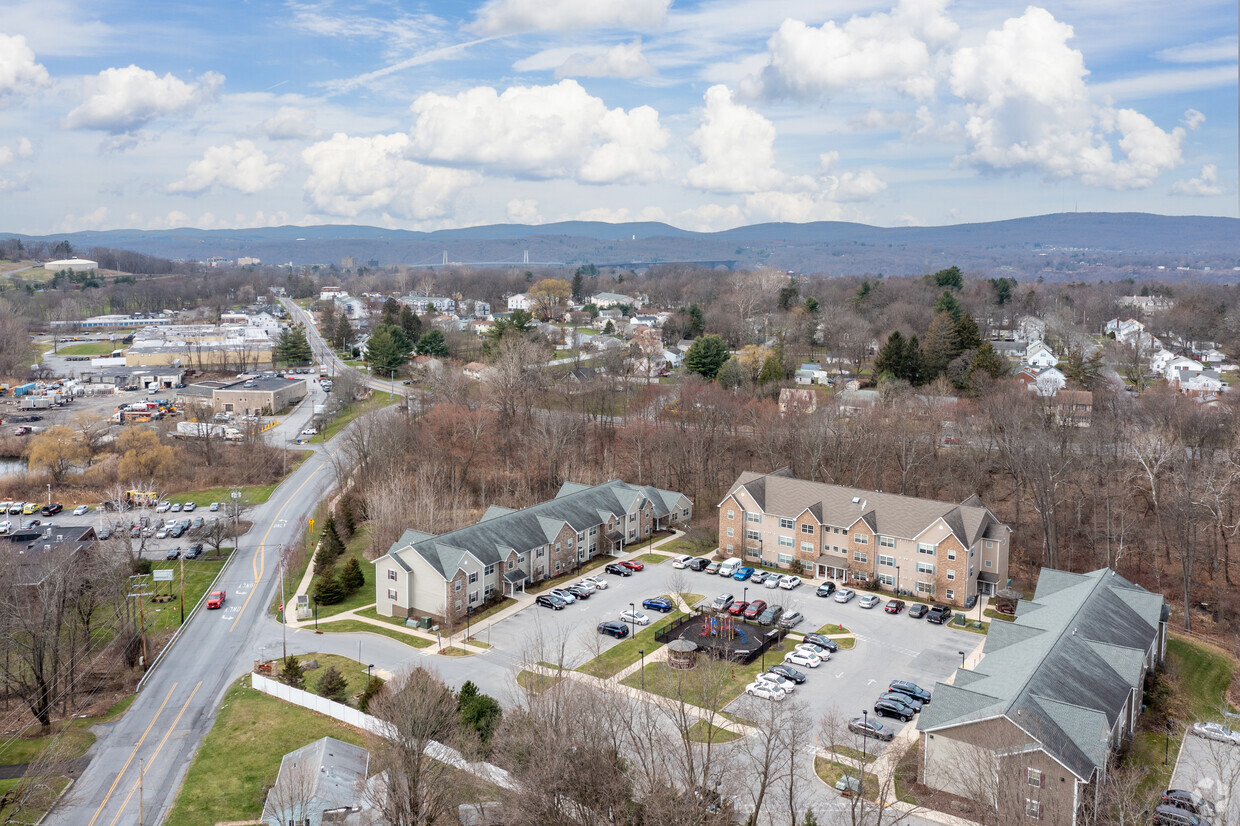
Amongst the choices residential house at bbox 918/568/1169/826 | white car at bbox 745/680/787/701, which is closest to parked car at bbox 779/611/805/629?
white car at bbox 745/680/787/701

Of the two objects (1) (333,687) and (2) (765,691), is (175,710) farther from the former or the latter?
(2) (765,691)

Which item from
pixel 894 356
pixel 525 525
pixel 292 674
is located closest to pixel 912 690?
pixel 525 525

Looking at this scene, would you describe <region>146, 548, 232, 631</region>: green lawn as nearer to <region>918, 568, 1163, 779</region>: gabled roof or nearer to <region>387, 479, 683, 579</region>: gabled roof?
<region>387, 479, 683, 579</region>: gabled roof

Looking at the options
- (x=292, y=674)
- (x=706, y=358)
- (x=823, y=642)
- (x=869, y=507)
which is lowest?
(x=823, y=642)

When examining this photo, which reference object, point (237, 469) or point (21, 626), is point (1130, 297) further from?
point (21, 626)

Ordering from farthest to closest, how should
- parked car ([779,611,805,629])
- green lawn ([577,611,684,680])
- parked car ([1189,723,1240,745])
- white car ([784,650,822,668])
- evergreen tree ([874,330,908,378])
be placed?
evergreen tree ([874,330,908,378])
parked car ([779,611,805,629])
white car ([784,650,822,668])
green lawn ([577,611,684,680])
parked car ([1189,723,1240,745])

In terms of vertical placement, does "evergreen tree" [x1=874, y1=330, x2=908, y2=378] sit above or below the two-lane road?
above

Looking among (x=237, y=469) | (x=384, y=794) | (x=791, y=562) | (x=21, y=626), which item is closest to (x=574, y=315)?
(x=237, y=469)
